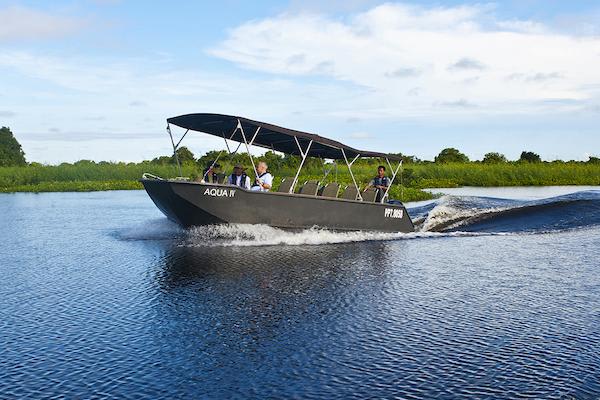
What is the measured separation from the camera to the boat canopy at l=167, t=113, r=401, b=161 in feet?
51.3

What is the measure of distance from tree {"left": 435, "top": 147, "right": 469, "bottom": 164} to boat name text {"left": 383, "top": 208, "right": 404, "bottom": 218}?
181ft

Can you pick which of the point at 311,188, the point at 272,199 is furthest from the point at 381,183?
the point at 272,199

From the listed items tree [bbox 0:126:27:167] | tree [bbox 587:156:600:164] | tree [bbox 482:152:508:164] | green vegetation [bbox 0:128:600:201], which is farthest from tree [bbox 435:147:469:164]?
tree [bbox 0:126:27:167]

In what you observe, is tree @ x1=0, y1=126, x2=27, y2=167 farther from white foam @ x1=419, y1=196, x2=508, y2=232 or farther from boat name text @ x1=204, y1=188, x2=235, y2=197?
boat name text @ x1=204, y1=188, x2=235, y2=197

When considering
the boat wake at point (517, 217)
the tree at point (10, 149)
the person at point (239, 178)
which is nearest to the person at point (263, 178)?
the person at point (239, 178)

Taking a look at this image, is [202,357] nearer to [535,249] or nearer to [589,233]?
[535,249]

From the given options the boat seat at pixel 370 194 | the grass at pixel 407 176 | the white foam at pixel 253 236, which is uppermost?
the grass at pixel 407 176

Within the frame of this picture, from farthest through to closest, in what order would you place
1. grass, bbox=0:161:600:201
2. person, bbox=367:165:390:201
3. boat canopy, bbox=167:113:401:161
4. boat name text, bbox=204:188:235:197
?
grass, bbox=0:161:600:201, person, bbox=367:165:390:201, boat canopy, bbox=167:113:401:161, boat name text, bbox=204:188:235:197

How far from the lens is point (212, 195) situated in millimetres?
14844

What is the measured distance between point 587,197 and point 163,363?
820 inches

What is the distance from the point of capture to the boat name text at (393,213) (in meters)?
17.6

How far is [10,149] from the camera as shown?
285ft

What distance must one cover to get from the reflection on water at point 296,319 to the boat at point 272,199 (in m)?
0.49

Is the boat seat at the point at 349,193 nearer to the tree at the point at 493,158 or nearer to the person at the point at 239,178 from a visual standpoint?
the person at the point at 239,178
